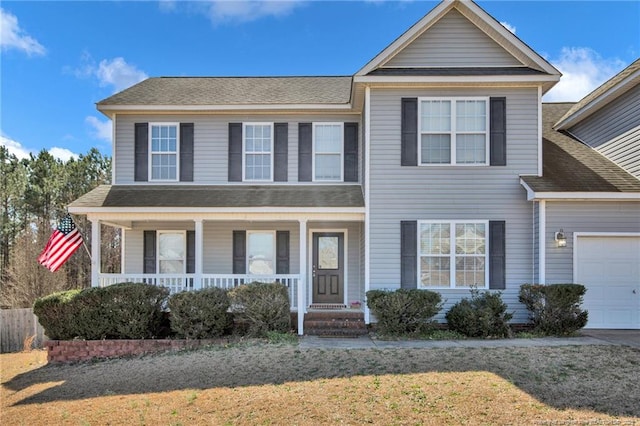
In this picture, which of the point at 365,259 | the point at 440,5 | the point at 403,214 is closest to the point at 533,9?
the point at 440,5

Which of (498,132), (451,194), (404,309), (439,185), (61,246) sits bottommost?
(404,309)

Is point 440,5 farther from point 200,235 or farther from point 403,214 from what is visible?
point 200,235

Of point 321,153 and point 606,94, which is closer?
point 606,94

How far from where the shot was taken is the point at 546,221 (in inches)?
376

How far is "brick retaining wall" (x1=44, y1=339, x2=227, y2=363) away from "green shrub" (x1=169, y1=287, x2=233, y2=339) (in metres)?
0.21

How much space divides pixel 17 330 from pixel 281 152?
909 centimetres

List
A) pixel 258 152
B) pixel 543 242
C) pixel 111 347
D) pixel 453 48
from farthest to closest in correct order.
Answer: pixel 258 152 → pixel 453 48 → pixel 543 242 → pixel 111 347

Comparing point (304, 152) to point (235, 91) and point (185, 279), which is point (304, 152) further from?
point (185, 279)

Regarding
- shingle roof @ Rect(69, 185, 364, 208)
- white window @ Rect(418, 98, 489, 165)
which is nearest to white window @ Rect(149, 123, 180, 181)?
shingle roof @ Rect(69, 185, 364, 208)

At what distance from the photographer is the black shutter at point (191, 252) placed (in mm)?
11750

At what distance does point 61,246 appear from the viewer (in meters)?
10.5

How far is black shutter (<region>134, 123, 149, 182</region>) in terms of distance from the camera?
465 inches

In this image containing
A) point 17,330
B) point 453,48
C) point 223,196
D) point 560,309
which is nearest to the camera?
point 560,309

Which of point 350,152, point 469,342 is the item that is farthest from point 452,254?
point 350,152
